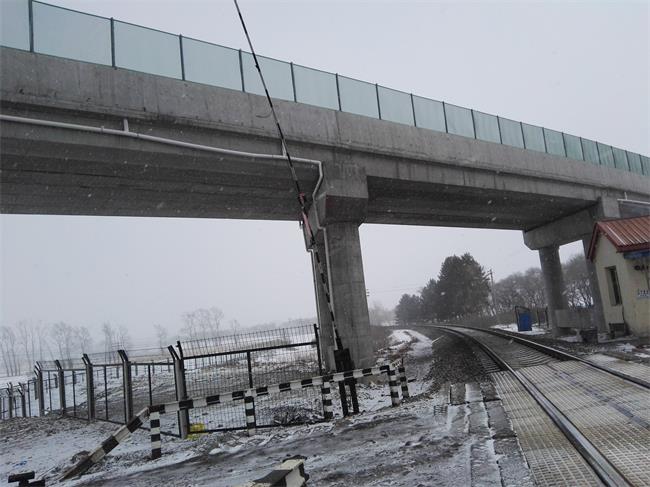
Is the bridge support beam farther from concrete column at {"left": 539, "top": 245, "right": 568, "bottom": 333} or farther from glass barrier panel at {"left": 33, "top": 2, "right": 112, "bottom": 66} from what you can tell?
concrete column at {"left": 539, "top": 245, "right": 568, "bottom": 333}

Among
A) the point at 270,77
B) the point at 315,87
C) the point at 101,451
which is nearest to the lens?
the point at 101,451

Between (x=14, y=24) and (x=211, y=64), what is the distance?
15.3 ft

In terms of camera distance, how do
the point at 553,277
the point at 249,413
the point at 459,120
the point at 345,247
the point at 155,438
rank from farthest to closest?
the point at 553,277 → the point at 459,120 → the point at 345,247 → the point at 249,413 → the point at 155,438

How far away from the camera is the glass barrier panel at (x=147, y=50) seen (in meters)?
11.7

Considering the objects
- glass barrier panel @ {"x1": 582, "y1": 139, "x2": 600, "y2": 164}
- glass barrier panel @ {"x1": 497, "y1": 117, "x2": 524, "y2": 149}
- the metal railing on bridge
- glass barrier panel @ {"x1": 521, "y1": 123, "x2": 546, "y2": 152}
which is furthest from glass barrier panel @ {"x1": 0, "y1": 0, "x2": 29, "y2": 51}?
glass barrier panel @ {"x1": 582, "y1": 139, "x2": 600, "y2": 164}

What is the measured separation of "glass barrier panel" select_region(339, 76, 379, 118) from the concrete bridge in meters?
0.32

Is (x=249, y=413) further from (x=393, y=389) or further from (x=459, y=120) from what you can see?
(x=459, y=120)

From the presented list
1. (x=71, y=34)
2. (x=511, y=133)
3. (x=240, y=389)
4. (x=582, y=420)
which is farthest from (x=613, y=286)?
(x=71, y=34)

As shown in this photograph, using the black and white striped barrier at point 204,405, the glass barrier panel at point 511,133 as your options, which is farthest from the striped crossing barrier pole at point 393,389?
the glass barrier panel at point 511,133

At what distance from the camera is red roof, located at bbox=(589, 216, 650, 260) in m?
18.0

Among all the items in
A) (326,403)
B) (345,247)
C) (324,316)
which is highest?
(345,247)

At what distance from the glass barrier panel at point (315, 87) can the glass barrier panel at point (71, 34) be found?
552 cm

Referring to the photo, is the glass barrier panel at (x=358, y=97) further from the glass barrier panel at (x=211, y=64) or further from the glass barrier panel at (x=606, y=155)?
the glass barrier panel at (x=606, y=155)

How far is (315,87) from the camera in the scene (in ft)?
48.8
